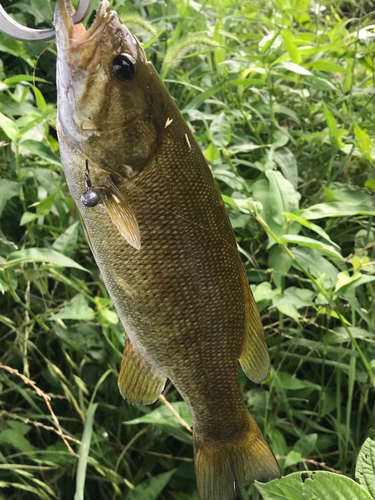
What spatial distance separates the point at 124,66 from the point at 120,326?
1.97 feet

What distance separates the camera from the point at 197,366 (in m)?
0.51

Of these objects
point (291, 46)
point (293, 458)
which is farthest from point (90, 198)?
point (291, 46)

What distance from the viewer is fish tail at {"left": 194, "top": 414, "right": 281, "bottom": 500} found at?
0.51 metres

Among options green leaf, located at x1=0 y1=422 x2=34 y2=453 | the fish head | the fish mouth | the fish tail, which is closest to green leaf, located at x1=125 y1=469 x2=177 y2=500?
green leaf, located at x1=0 y1=422 x2=34 y2=453

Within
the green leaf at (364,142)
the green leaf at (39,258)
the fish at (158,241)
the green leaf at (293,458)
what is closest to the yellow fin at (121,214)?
the fish at (158,241)

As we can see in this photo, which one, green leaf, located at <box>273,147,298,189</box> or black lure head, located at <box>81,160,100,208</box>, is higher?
black lure head, located at <box>81,160,100,208</box>

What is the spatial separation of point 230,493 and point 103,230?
0.38 metres

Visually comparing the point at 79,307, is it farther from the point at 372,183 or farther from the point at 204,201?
the point at 372,183

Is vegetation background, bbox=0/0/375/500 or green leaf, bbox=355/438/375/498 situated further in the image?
vegetation background, bbox=0/0/375/500

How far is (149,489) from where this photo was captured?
2.67ft

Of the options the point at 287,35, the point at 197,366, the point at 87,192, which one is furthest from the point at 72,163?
the point at 287,35

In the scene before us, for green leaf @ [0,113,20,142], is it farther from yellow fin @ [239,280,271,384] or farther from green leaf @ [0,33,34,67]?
yellow fin @ [239,280,271,384]

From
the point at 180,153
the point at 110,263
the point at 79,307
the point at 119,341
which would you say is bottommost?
the point at 119,341

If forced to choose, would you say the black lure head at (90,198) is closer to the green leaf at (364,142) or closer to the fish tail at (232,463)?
the fish tail at (232,463)
